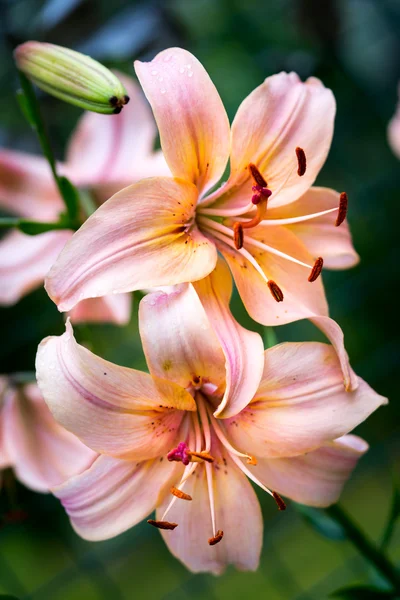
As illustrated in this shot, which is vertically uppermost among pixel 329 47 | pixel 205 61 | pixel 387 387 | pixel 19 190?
pixel 19 190

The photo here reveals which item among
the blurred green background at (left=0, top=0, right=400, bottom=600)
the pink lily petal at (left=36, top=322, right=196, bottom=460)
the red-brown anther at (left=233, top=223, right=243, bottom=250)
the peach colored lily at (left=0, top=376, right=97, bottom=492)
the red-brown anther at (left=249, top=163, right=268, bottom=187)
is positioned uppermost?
the red-brown anther at (left=249, top=163, right=268, bottom=187)

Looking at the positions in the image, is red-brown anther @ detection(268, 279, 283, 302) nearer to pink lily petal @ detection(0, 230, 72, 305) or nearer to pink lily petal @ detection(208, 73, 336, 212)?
pink lily petal @ detection(208, 73, 336, 212)

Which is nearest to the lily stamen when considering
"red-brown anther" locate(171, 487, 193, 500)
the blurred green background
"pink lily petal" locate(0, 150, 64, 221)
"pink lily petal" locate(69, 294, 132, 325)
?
"red-brown anther" locate(171, 487, 193, 500)

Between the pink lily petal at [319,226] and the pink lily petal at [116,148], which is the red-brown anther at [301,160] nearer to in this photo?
the pink lily petal at [319,226]

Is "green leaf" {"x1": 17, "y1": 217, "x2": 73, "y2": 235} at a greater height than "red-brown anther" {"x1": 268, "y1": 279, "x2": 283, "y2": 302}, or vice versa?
"red-brown anther" {"x1": 268, "y1": 279, "x2": 283, "y2": 302}

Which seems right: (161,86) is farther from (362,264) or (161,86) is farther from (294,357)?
(362,264)

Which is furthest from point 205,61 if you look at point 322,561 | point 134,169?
point 134,169

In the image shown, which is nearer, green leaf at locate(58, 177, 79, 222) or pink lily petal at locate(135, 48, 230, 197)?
pink lily petal at locate(135, 48, 230, 197)

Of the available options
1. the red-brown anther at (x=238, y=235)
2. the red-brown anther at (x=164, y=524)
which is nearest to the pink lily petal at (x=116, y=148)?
the red-brown anther at (x=238, y=235)
